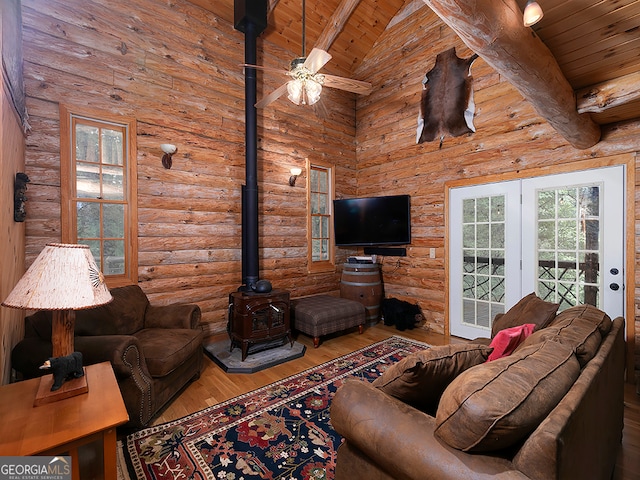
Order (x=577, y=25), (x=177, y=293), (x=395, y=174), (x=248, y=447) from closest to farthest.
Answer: (x=577, y=25) < (x=248, y=447) < (x=177, y=293) < (x=395, y=174)

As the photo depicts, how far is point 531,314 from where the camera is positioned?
208 centimetres

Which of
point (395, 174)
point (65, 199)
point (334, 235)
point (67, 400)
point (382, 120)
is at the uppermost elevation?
point (382, 120)

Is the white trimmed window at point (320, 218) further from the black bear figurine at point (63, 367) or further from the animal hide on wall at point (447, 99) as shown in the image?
the black bear figurine at point (63, 367)

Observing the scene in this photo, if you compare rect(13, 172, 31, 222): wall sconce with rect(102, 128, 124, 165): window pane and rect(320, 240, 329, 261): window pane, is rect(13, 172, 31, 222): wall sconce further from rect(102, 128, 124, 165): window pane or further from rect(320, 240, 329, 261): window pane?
rect(320, 240, 329, 261): window pane

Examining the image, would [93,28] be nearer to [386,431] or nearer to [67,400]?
[67,400]

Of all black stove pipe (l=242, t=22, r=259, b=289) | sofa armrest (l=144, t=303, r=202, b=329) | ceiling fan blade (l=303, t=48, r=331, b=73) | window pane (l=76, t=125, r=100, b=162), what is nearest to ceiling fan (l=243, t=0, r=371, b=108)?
ceiling fan blade (l=303, t=48, r=331, b=73)

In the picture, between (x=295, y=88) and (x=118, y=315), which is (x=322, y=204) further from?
(x=118, y=315)

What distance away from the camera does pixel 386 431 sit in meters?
1.09

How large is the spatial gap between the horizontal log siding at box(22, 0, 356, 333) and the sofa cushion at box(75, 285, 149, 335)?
0.39 metres

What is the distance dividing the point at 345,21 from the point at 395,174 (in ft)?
7.28

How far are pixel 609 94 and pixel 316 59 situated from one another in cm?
216

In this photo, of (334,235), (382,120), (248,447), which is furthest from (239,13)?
(248,447)

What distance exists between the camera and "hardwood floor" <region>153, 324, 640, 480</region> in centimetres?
189

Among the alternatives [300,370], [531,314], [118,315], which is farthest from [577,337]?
[118,315]
